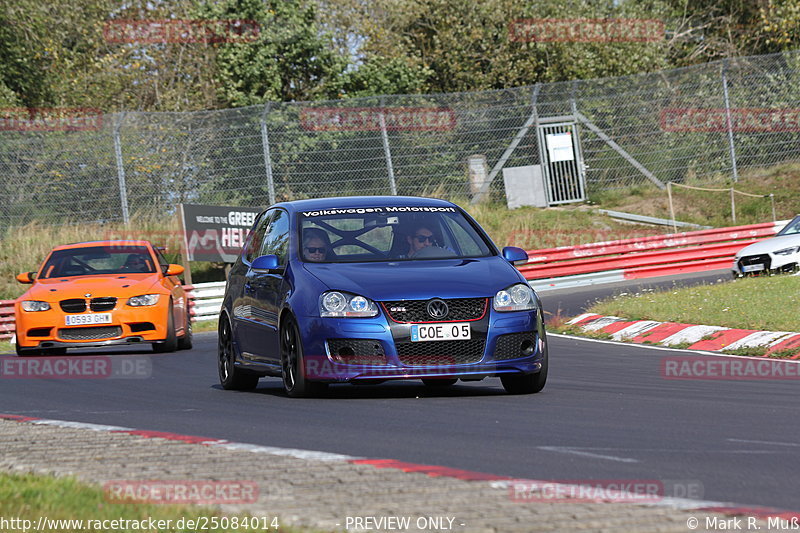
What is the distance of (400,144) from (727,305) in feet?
47.8

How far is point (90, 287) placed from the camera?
54.7 ft

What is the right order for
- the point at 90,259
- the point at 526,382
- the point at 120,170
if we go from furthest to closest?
the point at 120,170 → the point at 90,259 → the point at 526,382

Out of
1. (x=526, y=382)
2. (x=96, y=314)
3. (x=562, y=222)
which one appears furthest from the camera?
(x=562, y=222)

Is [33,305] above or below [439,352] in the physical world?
above

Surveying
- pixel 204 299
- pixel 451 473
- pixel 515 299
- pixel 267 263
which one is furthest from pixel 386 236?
pixel 204 299

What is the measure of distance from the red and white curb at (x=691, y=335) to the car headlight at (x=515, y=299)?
4261 mm

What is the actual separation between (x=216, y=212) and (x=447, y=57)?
52.3 feet

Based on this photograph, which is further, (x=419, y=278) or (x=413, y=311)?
(x=419, y=278)

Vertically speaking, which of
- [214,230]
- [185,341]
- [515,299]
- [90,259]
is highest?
[214,230]

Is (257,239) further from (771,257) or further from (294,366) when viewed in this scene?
(771,257)

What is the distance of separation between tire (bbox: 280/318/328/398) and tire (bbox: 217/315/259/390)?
1277 mm

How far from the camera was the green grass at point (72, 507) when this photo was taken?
16.3ft

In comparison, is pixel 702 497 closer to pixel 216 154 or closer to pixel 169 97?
pixel 216 154

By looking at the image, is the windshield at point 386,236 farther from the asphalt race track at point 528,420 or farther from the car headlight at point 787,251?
the car headlight at point 787,251
